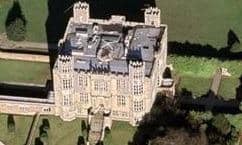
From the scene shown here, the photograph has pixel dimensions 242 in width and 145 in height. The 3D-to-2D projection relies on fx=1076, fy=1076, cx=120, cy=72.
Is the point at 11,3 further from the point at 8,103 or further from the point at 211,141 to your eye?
the point at 211,141

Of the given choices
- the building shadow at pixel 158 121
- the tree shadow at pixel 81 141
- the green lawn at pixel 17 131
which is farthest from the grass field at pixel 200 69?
the green lawn at pixel 17 131

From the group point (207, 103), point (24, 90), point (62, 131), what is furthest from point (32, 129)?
point (207, 103)

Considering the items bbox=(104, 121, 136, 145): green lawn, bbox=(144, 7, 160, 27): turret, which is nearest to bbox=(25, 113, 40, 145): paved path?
bbox=(104, 121, 136, 145): green lawn

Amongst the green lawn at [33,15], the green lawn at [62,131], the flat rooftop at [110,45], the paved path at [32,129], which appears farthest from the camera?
the green lawn at [33,15]

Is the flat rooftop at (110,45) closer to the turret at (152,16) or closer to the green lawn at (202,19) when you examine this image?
the turret at (152,16)

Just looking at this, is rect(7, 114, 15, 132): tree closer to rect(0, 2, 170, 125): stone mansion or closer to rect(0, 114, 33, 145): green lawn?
rect(0, 114, 33, 145): green lawn
